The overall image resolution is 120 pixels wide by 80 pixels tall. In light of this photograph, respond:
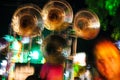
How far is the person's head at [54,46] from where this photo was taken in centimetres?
428

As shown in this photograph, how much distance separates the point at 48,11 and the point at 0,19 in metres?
9.46

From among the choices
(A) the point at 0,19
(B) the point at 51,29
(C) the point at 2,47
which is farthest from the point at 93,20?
(A) the point at 0,19

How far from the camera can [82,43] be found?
12.0 metres

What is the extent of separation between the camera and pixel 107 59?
3.89 metres

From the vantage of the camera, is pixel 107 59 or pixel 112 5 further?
pixel 112 5

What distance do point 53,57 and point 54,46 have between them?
13.0 inches

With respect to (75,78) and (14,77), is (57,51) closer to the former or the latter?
(14,77)

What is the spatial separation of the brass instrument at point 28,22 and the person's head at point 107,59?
1.76 m

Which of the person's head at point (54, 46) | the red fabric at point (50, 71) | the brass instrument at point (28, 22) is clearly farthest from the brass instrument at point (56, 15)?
the red fabric at point (50, 71)

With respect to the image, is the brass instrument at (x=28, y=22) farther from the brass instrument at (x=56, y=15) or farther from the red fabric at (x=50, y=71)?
the red fabric at (x=50, y=71)

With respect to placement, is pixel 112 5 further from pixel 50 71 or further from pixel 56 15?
pixel 50 71

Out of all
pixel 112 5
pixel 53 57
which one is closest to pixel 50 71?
pixel 53 57

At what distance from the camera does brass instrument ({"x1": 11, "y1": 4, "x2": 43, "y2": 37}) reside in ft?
18.2

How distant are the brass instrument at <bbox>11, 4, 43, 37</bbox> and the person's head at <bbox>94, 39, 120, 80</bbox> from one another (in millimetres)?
1755
